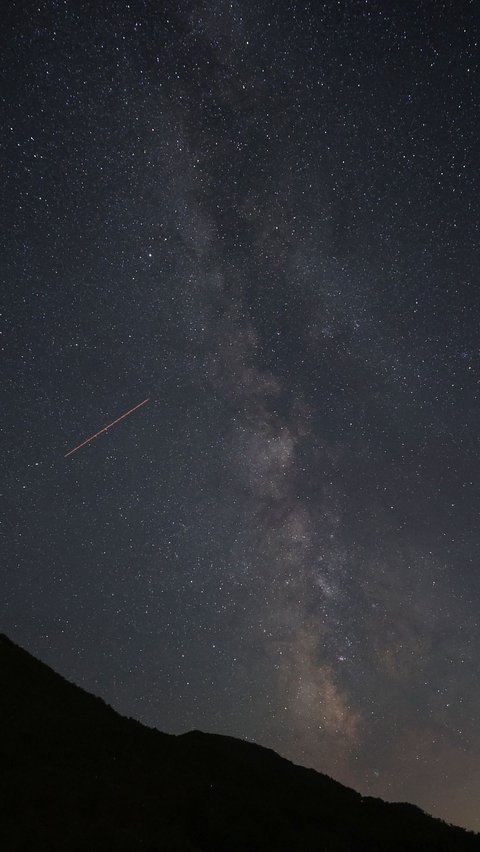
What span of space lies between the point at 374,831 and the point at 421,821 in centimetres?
469

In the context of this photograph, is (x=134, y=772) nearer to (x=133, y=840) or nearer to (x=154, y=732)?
(x=133, y=840)

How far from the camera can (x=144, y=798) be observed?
17859 mm

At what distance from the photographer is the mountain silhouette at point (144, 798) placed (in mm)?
15664

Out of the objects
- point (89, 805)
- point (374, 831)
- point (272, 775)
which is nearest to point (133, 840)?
point (89, 805)

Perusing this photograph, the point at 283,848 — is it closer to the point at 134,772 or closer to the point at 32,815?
the point at 134,772

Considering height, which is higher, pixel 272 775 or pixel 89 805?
pixel 272 775

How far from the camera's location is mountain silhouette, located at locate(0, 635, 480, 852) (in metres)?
15.7

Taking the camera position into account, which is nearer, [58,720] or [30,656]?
[58,720]

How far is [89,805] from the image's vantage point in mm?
16734

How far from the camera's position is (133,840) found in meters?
15.5

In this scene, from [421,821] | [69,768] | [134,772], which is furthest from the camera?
[421,821]

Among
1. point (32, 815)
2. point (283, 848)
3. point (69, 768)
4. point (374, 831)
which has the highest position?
point (374, 831)

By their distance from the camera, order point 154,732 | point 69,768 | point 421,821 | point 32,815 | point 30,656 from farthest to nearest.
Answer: point 30,656
point 154,732
point 421,821
point 69,768
point 32,815

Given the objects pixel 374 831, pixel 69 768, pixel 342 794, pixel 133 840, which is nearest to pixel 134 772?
pixel 69 768
